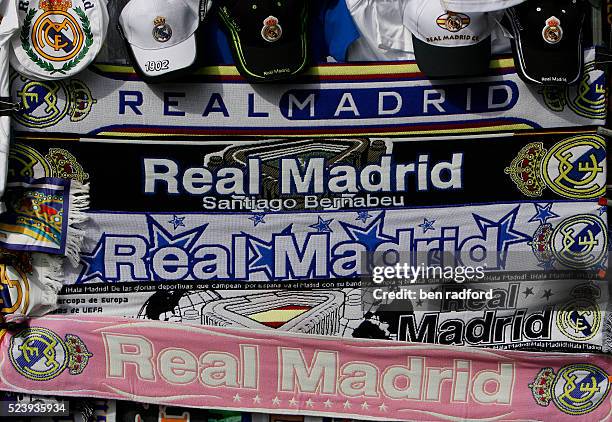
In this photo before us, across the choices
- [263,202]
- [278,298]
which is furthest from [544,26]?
[278,298]

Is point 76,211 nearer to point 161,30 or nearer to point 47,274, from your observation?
point 47,274

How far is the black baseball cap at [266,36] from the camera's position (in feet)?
8.48

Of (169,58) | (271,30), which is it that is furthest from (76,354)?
(271,30)

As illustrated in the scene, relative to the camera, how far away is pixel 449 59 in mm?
2582

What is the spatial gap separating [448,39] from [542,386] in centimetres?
124

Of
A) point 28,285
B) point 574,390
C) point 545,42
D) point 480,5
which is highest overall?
point 480,5

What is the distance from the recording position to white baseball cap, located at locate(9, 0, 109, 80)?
2570 millimetres

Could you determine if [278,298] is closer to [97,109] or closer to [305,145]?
[305,145]

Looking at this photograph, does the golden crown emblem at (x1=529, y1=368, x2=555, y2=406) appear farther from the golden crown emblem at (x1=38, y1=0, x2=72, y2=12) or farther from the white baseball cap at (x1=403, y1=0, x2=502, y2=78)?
the golden crown emblem at (x1=38, y1=0, x2=72, y2=12)

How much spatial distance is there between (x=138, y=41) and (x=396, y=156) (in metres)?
0.93

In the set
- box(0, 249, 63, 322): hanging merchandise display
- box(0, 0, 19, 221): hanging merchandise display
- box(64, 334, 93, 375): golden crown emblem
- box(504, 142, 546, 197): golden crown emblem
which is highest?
box(0, 0, 19, 221): hanging merchandise display

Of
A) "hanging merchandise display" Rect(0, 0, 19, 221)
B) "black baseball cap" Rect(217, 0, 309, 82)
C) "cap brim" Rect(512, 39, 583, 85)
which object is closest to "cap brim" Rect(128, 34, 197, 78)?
"black baseball cap" Rect(217, 0, 309, 82)

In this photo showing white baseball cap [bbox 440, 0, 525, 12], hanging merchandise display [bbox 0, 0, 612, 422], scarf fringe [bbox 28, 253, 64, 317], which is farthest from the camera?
scarf fringe [bbox 28, 253, 64, 317]

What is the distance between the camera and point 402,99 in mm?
2664
